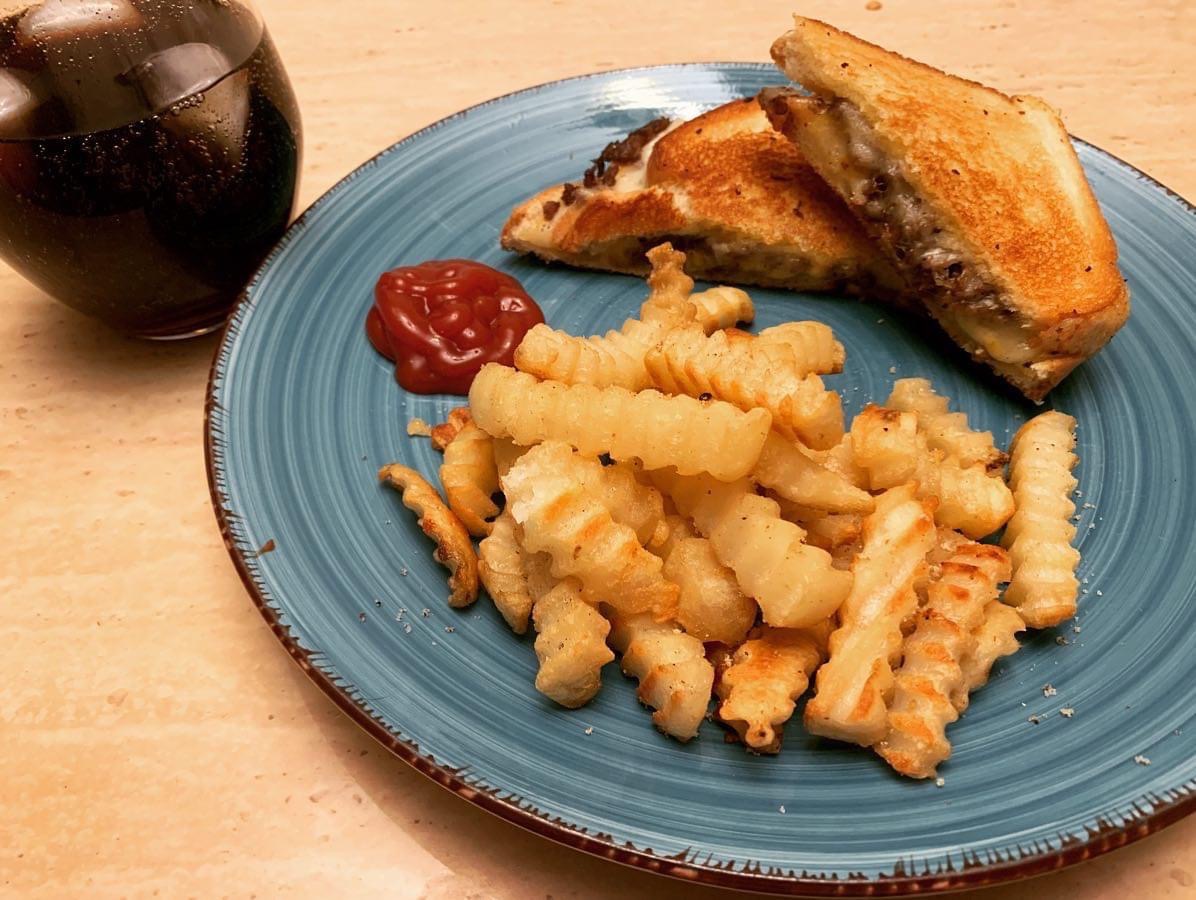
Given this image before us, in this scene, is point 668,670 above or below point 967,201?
below

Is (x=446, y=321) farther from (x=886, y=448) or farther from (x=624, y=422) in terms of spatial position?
(x=886, y=448)

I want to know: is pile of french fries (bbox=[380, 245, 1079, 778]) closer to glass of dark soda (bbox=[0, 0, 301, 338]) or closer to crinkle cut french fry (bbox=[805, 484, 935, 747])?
crinkle cut french fry (bbox=[805, 484, 935, 747])

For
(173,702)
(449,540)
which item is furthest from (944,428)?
(173,702)

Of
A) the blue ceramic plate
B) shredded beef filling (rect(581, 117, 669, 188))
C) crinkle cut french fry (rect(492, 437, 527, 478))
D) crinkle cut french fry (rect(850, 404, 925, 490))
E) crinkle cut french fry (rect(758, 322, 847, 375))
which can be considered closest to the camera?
the blue ceramic plate

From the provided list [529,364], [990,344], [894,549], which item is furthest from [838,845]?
[990,344]

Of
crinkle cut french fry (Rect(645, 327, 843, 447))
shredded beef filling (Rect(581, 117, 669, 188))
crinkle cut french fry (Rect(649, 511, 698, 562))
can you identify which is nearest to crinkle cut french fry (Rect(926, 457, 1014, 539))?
crinkle cut french fry (Rect(645, 327, 843, 447))
